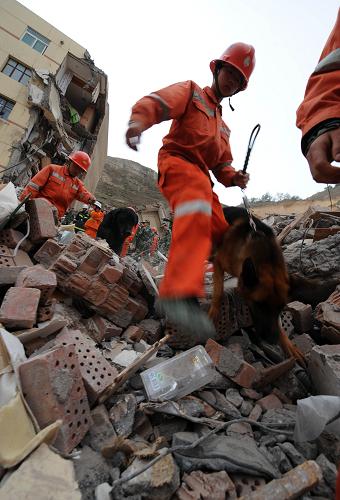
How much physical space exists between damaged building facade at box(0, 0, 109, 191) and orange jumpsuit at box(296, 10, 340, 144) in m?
15.3

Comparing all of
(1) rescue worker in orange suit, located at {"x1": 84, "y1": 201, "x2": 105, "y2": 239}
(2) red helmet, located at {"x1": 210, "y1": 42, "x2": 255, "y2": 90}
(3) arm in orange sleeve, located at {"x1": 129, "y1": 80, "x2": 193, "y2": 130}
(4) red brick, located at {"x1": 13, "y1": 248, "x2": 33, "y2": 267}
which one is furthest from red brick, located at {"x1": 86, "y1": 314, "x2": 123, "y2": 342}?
(1) rescue worker in orange suit, located at {"x1": 84, "y1": 201, "x2": 105, "y2": 239}

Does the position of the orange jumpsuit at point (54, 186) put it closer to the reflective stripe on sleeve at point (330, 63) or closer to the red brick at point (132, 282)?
the red brick at point (132, 282)

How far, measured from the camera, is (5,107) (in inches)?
596

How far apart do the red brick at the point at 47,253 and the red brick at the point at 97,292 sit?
573mm

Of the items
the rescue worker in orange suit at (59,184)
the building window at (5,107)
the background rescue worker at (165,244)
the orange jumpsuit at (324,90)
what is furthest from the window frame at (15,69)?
the orange jumpsuit at (324,90)

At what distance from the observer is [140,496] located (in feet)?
3.81

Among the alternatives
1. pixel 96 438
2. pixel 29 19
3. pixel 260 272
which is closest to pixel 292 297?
pixel 260 272

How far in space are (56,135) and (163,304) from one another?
1761 cm

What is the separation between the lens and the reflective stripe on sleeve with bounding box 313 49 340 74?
117cm

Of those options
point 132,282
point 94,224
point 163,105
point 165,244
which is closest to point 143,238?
point 165,244

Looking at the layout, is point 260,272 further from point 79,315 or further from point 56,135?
point 56,135

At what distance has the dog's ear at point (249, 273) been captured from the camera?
227cm

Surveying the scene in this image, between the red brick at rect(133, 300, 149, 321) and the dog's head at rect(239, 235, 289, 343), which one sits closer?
the dog's head at rect(239, 235, 289, 343)

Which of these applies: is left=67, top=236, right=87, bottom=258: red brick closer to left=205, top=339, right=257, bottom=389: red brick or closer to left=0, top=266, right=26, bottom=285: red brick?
left=0, top=266, right=26, bottom=285: red brick
